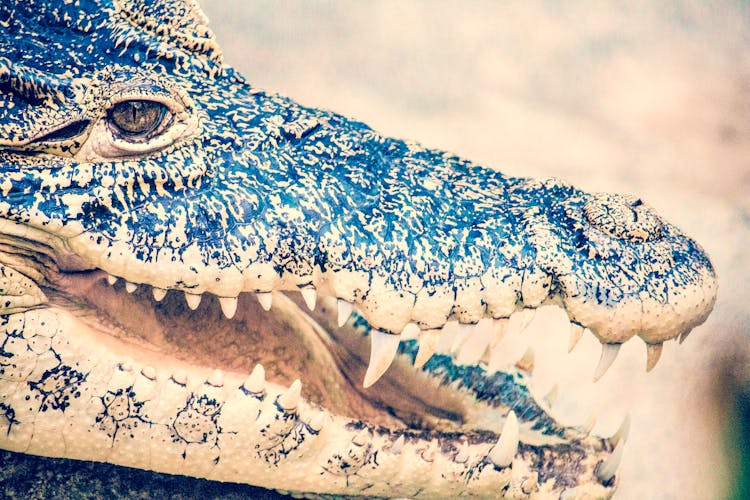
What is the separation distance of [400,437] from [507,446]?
23 centimetres

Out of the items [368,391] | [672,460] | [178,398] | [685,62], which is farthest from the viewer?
[685,62]

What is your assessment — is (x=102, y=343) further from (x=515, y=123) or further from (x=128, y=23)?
(x=515, y=123)

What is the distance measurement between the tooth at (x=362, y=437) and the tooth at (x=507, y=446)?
27 cm

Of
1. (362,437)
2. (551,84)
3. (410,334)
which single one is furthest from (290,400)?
(551,84)

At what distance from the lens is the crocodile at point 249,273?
1383 mm

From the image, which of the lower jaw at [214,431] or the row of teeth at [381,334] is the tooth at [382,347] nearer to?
the row of teeth at [381,334]

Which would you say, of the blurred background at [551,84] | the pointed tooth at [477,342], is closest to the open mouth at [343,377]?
the pointed tooth at [477,342]

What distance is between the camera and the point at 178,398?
1.40 m

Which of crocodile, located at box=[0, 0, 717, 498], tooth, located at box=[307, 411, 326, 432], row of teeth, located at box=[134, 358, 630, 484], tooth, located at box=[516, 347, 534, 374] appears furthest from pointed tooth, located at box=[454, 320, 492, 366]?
tooth, located at box=[307, 411, 326, 432]

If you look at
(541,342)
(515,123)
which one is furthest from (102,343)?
(515,123)

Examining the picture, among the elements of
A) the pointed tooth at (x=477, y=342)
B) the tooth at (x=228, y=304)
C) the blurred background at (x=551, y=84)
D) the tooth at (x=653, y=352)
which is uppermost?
the blurred background at (x=551, y=84)

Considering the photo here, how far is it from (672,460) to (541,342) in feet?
2.11

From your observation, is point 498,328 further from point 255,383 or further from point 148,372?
point 148,372

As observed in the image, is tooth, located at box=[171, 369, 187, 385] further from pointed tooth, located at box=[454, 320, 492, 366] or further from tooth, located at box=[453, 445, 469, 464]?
pointed tooth, located at box=[454, 320, 492, 366]
